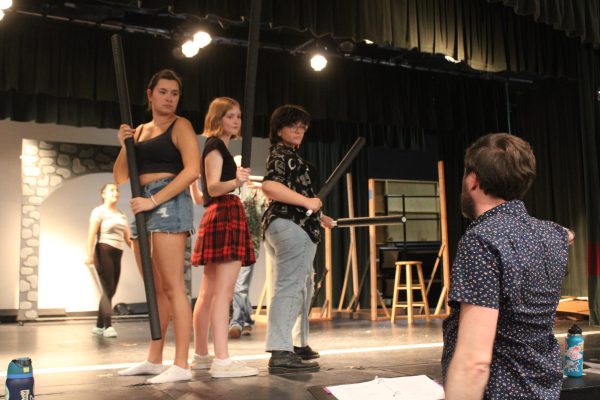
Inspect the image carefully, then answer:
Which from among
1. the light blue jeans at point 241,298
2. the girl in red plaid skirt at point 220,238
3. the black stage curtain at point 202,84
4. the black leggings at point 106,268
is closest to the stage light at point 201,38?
the black stage curtain at point 202,84

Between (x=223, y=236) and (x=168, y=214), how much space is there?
0.91ft

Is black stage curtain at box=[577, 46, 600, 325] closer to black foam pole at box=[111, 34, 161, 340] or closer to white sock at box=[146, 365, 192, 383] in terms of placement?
white sock at box=[146, 365, 192, 383]

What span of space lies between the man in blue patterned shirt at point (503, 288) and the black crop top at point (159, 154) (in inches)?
61.5

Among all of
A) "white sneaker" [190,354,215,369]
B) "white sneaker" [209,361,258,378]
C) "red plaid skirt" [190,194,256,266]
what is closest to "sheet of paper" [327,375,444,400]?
"white sneaker" [209,361,258,378]

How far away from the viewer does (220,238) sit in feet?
9.14

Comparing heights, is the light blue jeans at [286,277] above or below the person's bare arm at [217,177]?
below

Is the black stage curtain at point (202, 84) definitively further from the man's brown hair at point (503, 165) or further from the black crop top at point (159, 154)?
the man's brown hair at point (503, 165)

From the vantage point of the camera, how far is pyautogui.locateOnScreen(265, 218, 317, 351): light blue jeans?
2873 millimetres

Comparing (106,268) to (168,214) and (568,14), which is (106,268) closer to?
(168,214)

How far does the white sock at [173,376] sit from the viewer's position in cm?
259

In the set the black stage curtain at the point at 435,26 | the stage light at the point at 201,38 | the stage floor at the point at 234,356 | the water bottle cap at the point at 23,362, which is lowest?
the stage floor at the point at 234,356

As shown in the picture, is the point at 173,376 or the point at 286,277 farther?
the point at 286,277

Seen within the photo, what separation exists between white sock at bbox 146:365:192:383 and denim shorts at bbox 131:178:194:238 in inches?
21.3

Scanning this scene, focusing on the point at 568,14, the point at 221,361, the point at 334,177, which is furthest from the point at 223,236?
the point at 568,14
